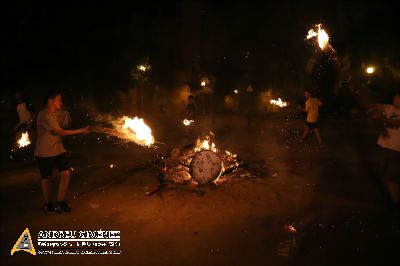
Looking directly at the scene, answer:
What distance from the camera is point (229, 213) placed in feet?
20.9

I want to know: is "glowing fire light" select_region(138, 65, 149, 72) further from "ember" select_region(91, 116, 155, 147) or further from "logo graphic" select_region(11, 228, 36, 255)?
"logo graphic" select_region(11, 228, 36, 255)

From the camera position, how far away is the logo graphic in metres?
5.21

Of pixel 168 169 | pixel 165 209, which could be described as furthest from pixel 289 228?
pixel 168 169

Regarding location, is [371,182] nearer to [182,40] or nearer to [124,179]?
[124,179]

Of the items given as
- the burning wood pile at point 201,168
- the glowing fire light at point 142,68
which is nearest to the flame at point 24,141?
the burning wood pile at point 201,168

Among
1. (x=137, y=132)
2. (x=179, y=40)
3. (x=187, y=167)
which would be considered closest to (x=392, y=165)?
(x=187, y=167)

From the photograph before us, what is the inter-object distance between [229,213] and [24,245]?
369 centimetres

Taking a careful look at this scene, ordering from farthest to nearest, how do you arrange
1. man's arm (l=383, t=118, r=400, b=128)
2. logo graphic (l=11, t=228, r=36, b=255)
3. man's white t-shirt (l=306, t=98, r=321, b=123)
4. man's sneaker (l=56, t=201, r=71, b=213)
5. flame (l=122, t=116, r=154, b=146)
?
man's white t-shirt (l=306, t=98, r=321, b=123), flame (l=122, t=116, r=154, b=146), man's sneaker (l=56, t=201, r=71, b=213), man's arm (l=383, t=118, r=400, b=128), logo graphic (l=11, t=228, r=36, b=255)

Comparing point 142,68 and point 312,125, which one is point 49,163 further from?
point 142,68

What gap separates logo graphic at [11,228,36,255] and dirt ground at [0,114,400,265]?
0.10 m

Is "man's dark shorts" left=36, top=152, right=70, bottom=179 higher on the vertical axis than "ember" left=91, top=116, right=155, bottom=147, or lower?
lower

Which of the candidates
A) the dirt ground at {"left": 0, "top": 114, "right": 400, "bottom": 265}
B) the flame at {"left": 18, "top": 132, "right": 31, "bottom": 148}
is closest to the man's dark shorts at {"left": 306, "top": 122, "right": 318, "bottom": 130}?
the dirt ground at {"left": 0, "top": 114, "right": 400, "bottom": 265}

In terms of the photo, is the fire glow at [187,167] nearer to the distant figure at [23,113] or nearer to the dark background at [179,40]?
the distant figure at [23,113]

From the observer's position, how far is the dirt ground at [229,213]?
4984mm
